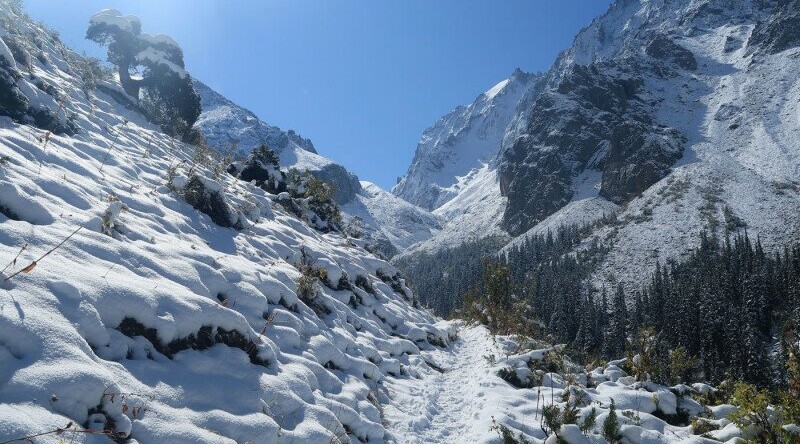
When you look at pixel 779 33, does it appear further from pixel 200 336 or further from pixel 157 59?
pixel 200 336

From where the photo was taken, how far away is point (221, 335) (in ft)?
22.9

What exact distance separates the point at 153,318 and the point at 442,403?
268 inches

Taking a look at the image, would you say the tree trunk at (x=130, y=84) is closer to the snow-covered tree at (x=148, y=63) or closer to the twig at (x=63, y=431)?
the snow-covered tree at (x=148, y=63)

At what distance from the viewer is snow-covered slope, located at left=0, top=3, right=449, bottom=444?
14.6 feet

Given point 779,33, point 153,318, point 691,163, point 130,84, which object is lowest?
point 153,318

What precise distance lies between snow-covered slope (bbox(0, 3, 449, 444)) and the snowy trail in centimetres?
46

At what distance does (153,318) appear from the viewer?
19.5 feet

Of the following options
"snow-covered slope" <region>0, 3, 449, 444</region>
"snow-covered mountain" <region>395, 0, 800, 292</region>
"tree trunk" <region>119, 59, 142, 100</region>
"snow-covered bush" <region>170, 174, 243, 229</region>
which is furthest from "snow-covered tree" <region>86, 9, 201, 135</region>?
"snow-covered mountain" <region>395, 0, 800, 292</region>

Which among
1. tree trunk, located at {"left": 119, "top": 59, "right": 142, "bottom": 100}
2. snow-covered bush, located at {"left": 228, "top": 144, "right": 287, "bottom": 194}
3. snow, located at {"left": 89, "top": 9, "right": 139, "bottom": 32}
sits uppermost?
snow, located at {"left": 89, "top": 9, "right": 139, "bottom": 32}

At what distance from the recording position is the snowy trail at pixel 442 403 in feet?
27.9

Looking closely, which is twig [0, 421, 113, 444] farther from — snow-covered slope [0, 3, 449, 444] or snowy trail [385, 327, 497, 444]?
snowy trail [385, 327, 497, 444]

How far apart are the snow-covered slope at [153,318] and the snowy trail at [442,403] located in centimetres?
46

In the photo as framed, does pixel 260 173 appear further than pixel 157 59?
No

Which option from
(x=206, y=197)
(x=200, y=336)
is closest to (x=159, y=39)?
(x=206, y=197)
